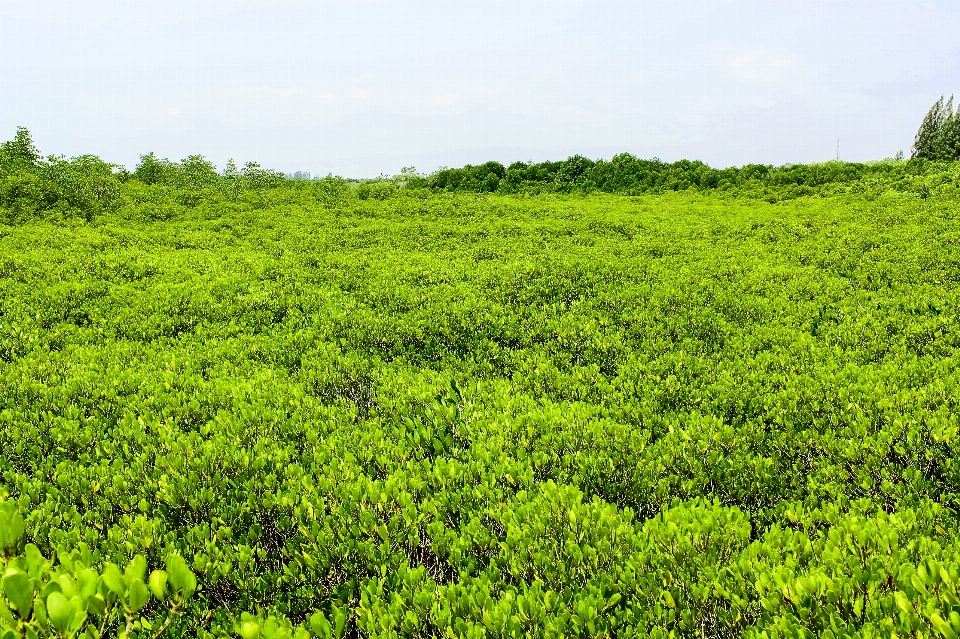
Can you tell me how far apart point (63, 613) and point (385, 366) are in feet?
17.4

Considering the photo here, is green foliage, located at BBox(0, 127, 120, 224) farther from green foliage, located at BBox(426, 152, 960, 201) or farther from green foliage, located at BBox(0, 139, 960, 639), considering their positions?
green foliage, located at BBox(426, 152, 960, 201)

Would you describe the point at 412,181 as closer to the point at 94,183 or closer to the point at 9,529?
the point at 94,183

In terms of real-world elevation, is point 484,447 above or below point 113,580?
below

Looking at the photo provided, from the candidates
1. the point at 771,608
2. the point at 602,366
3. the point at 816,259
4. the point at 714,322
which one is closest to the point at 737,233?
the point at 816,259

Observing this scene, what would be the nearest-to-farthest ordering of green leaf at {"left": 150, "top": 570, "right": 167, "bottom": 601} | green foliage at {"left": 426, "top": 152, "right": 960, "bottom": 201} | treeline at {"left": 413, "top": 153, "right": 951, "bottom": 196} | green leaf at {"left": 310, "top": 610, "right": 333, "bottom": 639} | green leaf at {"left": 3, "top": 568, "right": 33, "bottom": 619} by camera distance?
1. green leaf at {"left": 3, "top": 568, "right": 33, "bottom": 619}
2. green leaf at {"left": 150, "top": 570, "right": 167, "bottom": 601}
3. green leaf at {"left": 310, "top": 610, "right": 333, "bottom": 639}
4. green foliage at {"left": 426, "top": 152, "right": 960, "bottom": 201}
5. treeline at {"left": 413, "top": 153, "right": 951, "bottom": 196}

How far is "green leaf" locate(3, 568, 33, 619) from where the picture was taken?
1.83m

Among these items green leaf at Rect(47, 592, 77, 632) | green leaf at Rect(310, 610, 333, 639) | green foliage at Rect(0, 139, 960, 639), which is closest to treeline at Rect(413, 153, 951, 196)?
green foliage at Rect(0, 139, 960, 639)

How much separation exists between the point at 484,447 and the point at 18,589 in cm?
350

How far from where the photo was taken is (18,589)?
1849 millimetres

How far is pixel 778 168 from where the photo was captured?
30297 mm

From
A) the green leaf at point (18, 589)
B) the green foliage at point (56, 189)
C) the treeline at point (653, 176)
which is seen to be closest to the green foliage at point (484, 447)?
the green leaf at point (18, 589)

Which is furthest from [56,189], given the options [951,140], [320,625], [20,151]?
[951,140]

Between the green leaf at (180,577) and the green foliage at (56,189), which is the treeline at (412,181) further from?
the green leaf at (180,577)

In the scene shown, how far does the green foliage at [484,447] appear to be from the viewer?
2.97 meters
